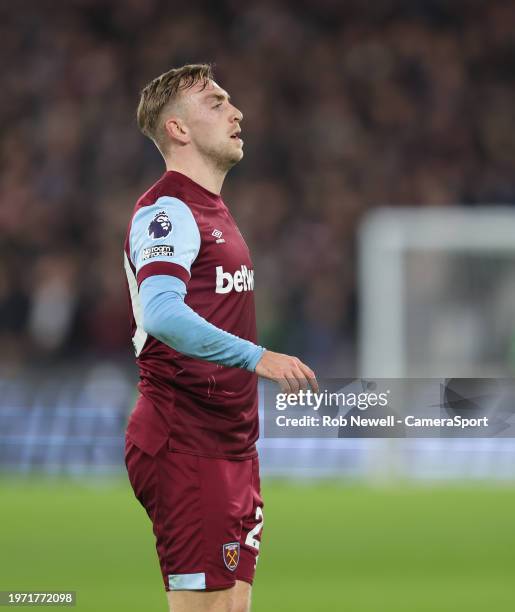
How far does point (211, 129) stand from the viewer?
4.22 m

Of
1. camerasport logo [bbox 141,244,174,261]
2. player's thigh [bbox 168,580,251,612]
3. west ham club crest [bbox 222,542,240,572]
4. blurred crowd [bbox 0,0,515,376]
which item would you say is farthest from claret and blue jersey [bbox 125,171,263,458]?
blurred crowd [bbox 0,0,515,376]

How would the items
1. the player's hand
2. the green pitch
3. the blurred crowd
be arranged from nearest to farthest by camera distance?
the player's hand → the green pitch → the blurred crowd

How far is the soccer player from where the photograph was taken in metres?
4.01

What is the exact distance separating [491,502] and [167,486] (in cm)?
786

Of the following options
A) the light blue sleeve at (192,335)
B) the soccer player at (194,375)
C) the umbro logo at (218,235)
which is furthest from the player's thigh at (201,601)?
the umbro logo at (218,235)

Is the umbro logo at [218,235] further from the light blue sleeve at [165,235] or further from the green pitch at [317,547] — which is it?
the green pitch at [317,547]

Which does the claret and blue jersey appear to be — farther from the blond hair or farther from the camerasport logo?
the blond hair

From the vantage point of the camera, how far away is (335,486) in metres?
12.9

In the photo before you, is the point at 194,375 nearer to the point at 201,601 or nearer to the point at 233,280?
the point at 233,280

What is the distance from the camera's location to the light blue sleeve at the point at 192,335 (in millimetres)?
3760

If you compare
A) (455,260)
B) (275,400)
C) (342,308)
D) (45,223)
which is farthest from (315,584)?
(45,223)

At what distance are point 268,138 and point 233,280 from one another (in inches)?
489

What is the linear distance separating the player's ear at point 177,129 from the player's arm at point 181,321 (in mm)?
387

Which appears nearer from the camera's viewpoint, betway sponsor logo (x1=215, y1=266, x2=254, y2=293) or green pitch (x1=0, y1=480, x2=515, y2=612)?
betway sponsor logo (x1=215, y1=266, x2=254, y2=293)
